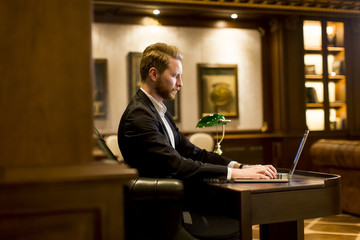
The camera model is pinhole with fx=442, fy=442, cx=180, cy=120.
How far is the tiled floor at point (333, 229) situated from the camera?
3958 millimetres

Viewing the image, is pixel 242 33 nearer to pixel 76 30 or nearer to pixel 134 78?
pixel 134 78

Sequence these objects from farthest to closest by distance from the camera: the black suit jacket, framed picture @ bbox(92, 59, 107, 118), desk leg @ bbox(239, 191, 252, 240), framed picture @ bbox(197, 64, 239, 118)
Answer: framed picture @ bbox(197, 64, 239, 118), framed picture @ bbox(92, 59, 107, 118), the black suit jacket, desk leg @ bbox(239, 191, 252, 240)

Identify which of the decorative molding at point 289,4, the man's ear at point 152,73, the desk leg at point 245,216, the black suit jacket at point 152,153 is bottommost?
the desk leg at point 245,216

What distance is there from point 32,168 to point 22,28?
32cm

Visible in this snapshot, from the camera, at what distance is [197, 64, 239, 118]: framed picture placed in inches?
270

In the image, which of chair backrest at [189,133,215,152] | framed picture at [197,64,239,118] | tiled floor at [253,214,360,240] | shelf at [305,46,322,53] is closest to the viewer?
tiled floor at [253,214,360,240]

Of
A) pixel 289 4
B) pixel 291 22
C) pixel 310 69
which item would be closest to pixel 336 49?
pixel 310 69

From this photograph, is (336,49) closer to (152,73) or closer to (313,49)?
(313,49)

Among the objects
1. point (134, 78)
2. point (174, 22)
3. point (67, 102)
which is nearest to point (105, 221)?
point (67, 102)

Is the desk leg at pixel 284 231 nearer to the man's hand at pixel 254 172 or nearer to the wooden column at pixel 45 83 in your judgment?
the man's hand at pixel 254 172

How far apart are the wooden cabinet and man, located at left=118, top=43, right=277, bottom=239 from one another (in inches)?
198

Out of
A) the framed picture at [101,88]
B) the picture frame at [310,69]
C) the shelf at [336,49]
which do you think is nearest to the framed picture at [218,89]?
the picture frame at [310,69]

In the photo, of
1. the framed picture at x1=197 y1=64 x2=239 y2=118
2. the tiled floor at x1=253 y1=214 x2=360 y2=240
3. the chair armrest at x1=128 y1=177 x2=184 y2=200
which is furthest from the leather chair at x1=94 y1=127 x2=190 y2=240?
the framed picture at x1=197 y1=64 x2=239 y2=118

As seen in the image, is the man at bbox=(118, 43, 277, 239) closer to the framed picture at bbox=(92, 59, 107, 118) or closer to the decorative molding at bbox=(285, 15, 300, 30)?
the framed picture at bbox=(92, 59, 107, 118)
